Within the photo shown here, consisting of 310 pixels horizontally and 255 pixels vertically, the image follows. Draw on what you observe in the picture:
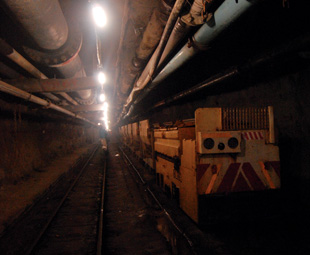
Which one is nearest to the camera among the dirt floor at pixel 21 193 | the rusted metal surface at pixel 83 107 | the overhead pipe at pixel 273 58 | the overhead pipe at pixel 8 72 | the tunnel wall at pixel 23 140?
the overhead pipe at pixel 273 58

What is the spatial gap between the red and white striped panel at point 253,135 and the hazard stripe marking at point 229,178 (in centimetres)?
52

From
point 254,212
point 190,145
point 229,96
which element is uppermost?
point 229,96

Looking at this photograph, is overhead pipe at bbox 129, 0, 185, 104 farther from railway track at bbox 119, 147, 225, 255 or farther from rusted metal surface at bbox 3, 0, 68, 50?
railway track at bbox 119, 147, 225, 255

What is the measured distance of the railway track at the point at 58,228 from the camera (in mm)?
3879

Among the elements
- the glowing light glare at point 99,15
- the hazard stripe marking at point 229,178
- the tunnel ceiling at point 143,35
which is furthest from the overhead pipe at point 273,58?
the glowing light glare at point 99,15

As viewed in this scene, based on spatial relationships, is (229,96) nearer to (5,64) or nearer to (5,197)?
(5,64)

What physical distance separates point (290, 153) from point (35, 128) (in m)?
11.2

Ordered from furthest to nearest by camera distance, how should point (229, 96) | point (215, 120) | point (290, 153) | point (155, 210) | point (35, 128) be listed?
point (35, 128) < point (229, 96) < point (155, 210) < point (290, 153) < point (215, 120)

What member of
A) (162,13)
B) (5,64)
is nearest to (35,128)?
(5,64)

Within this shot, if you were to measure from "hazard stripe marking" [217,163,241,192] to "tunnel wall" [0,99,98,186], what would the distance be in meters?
7.50

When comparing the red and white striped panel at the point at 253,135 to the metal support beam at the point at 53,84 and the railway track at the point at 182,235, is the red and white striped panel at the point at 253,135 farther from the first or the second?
the metal support beam at the point at 53,84

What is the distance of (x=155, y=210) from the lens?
550cm

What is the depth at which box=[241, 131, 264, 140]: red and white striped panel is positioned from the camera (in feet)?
12.6

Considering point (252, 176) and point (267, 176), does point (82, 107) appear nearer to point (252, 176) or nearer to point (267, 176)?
point (252, 176)
